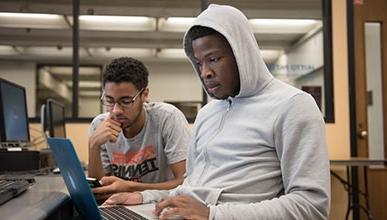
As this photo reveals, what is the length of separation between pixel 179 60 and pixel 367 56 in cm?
193

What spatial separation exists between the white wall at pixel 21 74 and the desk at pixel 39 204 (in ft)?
9.90

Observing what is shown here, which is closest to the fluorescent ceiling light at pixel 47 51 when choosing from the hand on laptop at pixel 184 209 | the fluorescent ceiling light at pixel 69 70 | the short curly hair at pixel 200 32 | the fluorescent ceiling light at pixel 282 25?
the fluorescent ceiling light at pixel 69 70

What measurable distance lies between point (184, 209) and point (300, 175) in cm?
27

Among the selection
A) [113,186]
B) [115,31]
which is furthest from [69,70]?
[113,186]

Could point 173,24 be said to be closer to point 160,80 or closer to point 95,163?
point 160,80

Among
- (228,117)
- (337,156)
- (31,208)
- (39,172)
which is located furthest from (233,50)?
(337,156)

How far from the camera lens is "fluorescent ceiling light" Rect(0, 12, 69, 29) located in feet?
13.7

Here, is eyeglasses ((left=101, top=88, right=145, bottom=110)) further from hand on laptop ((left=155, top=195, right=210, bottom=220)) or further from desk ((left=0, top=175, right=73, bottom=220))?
hand on laptop ((left=155, top=195, right=210, bottom=220))

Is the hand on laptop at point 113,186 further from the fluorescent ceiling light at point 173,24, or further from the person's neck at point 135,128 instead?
the fluorescent ceiling light at point 173,24

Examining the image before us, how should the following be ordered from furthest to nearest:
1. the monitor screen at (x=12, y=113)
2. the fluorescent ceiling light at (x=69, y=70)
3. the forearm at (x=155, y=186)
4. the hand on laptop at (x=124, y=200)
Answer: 1. the fluorescent ceiling light at (x=69, y=70)
2. the monitor screen at (x=12, y=113)
3. the forearm at (x=155, y=186)
4. the hand on laptop at (x=124, y=200)

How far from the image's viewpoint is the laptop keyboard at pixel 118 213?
1.05 meters

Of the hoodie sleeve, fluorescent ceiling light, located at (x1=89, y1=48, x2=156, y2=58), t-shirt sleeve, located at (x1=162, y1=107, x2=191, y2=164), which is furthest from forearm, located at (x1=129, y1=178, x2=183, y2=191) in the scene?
fluorescent ceiling light, located at (x1=89, y1=48, x2=156, y2=58)

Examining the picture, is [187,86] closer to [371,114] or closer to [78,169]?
[371,114]

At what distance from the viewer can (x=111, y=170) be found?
6.08 ft
